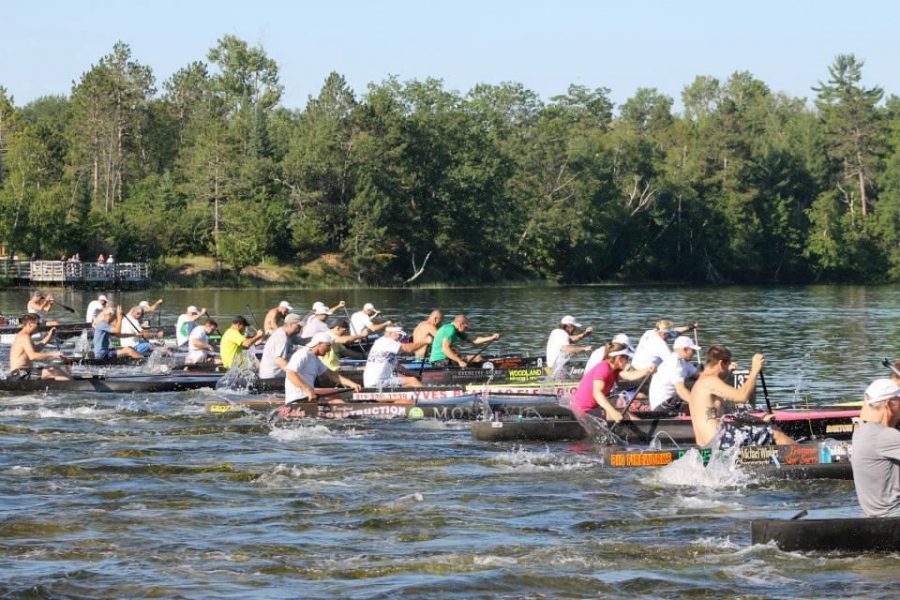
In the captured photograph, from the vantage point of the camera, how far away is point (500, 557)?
13594 mm

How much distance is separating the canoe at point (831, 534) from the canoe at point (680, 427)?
5.23 m

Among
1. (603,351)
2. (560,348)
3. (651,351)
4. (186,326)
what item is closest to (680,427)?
(603,351)

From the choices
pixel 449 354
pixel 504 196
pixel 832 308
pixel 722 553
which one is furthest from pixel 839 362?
pixel 504 196

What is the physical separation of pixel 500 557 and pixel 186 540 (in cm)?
328

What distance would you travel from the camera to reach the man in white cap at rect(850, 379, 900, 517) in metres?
11.9

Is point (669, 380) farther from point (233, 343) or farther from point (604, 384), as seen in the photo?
point (233, 343)

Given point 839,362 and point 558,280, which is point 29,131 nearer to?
point 558,280

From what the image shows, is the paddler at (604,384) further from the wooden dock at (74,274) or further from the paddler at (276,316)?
the wooden dock at (74,274)

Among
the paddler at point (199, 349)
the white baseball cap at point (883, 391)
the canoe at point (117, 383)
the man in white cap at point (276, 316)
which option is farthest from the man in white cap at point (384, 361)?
the white baseball cap at point (883, 391)

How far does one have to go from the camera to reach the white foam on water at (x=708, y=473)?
16906 millimetres

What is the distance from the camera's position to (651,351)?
856 inches

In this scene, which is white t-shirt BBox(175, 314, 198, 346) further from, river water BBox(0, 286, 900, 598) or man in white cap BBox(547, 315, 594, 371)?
man in white cap BBox(547, 315, 594, 371)

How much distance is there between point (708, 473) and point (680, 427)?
229cm

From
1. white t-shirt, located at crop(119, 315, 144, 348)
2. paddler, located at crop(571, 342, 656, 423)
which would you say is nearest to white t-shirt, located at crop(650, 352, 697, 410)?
paddler, located at crop(571, 342, 656, 423)
